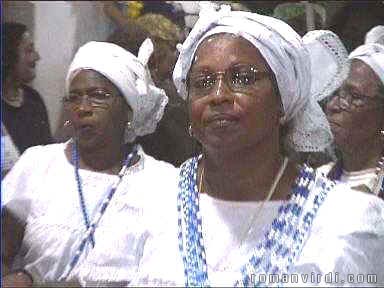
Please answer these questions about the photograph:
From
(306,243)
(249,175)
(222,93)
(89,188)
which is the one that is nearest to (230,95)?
(222,93)

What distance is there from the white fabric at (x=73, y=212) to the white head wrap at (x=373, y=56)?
0.46 meters

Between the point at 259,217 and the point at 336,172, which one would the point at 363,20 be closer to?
the point at 336,172

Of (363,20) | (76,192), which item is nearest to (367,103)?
(363,20)

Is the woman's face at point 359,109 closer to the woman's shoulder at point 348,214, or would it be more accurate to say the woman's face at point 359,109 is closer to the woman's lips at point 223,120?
the woman's shoulder at point 348,214

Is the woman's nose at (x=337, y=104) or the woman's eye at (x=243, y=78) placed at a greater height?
the woman's eye at (x=243, y=78)

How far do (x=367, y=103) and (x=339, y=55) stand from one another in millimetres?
126

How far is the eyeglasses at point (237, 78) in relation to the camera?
87cm

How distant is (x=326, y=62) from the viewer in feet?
3.44

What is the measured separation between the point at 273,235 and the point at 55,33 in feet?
2.17

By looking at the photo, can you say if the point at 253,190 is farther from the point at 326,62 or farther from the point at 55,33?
the point at 55,33

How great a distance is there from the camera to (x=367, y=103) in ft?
3.72

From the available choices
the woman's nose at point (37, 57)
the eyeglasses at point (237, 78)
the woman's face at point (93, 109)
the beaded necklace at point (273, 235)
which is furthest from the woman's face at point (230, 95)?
the woman's nose at point (37, 57)

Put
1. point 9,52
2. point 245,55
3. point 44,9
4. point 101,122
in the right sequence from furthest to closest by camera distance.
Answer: point 44,9 < point 9,52 < point 101,122 < point 245,55

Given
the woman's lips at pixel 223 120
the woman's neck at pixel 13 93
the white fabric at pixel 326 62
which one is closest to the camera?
the woman's lips at pixel 223 120
